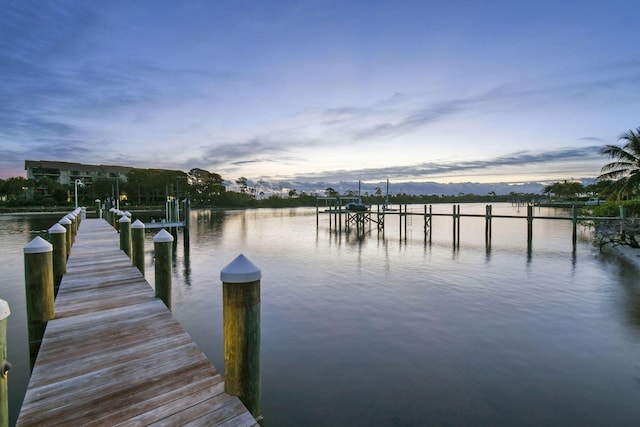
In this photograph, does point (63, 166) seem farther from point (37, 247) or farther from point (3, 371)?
point (3, 371)

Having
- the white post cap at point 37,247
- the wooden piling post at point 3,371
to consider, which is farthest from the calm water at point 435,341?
the wooden piling post at point 3,371

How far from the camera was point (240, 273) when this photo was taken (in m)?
3.20

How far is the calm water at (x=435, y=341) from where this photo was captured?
18.1 feet

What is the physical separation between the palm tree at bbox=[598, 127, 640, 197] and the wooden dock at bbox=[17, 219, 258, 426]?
3874 cm

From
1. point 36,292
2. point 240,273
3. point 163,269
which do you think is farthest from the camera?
point 163,269

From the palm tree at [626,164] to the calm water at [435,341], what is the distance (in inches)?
749

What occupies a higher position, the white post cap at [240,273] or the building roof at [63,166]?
the building roof at [63,166]

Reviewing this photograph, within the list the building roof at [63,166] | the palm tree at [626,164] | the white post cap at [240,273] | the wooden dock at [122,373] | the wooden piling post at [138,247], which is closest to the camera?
the wooden dock at [122,373]

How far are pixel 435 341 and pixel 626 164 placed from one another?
35214 mm

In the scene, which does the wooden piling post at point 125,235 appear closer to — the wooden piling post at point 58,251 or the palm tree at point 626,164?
the wooden piling post at point 58,251

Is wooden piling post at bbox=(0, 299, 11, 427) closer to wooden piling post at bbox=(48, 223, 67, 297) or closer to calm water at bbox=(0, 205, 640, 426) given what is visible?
calm water at bbox=(0, 205, 640, 426)

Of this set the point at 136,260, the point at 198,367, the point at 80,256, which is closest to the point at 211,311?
the point at 136,260

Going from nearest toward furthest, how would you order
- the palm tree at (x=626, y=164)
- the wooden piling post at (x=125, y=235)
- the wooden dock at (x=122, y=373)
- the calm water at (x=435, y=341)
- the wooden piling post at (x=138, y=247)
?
1. the wooden dock at (x=122, y=373)
2. the calm water at (x=435, y=341)
3. the wooden piling post at (x=138, y=247)
4. the wooden piling post at (x=125, y=235)
5. the palm tree at (x=626, y=164)

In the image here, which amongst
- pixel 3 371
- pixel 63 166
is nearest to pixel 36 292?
pixel 3 371
